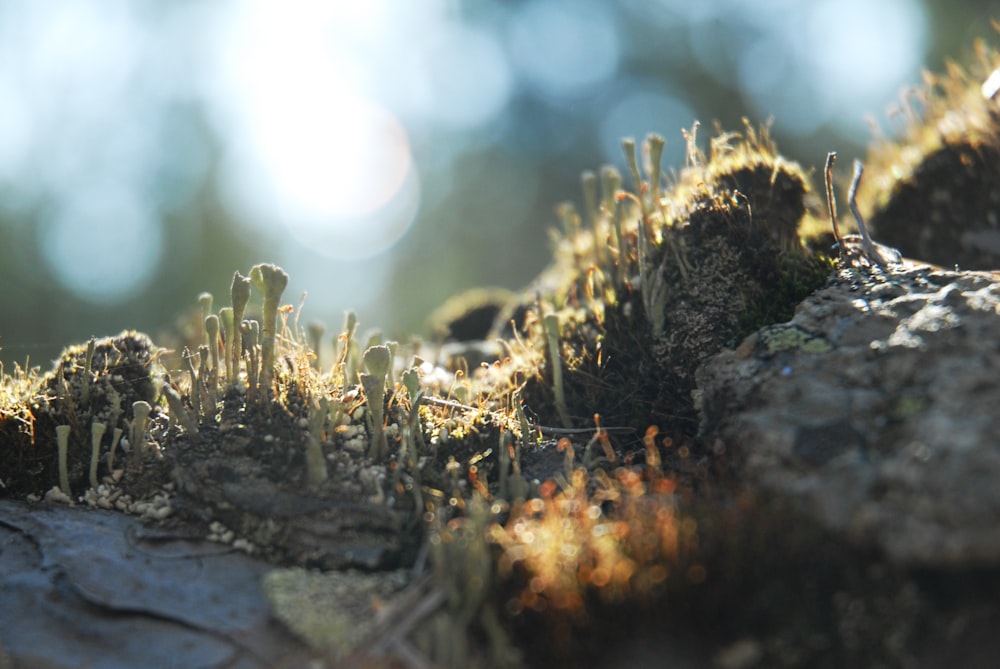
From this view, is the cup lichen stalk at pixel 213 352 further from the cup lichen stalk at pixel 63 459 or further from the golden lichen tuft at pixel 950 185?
the golden lichen tuft at pixel 950 185

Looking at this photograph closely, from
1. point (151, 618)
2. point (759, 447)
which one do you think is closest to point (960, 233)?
point (759, 447)

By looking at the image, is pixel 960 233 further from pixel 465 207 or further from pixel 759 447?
pixel 465 207

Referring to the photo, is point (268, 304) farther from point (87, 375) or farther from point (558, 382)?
point (558, 382)

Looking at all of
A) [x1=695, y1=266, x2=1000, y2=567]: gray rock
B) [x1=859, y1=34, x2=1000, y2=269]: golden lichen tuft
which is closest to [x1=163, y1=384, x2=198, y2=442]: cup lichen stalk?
[x1=695, y1=266, x2=1000, y2=567]: gray rock

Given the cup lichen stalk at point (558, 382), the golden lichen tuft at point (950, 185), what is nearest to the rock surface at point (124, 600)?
the cup lichen stalk at point (558, 382)

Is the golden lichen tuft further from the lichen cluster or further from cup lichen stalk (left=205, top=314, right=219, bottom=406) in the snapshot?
cup lichen stalk (left=205, top=314, right=219, bottom=406)

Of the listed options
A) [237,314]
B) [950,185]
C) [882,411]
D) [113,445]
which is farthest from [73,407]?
[950,185]
